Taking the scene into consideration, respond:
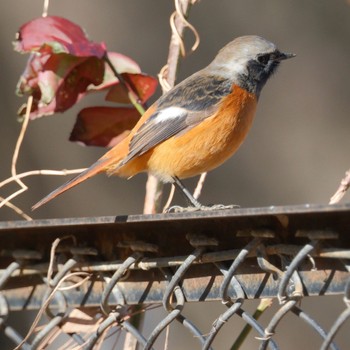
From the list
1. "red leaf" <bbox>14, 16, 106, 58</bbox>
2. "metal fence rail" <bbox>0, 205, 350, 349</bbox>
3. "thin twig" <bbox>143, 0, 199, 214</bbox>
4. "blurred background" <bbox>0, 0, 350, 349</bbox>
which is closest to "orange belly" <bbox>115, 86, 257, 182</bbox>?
"thin twig" <bbox>143, 0, 199, 214</bbox>

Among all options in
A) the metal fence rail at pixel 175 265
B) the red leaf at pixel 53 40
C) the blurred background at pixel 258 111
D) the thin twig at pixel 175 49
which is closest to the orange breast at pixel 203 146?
the thin twig at pixel 175 49

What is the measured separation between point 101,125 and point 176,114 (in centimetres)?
67

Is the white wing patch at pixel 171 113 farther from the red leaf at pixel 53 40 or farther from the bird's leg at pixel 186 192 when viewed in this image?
the red leaf at pixel 53 40

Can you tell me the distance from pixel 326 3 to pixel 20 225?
16.1ft

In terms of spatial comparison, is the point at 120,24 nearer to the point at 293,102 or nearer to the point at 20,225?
the point at 293,102

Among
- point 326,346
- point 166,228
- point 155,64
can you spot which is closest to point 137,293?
point 166,228

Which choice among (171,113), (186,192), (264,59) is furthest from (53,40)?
(264,59)

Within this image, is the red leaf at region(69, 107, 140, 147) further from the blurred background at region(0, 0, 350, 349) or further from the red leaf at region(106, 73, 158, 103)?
the blurred background at region(0, 0, 350, 349)

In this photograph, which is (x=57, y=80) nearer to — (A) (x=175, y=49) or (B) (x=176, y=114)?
(A) (x=175, y=49)

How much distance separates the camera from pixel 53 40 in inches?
114

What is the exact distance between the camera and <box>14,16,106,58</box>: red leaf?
2.89 m

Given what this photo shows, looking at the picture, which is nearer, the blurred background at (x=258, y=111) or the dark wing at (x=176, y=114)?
the dark wing at (x=176, y=114)

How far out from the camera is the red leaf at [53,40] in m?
2.89

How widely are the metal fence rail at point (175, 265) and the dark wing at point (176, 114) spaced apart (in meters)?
1.24
